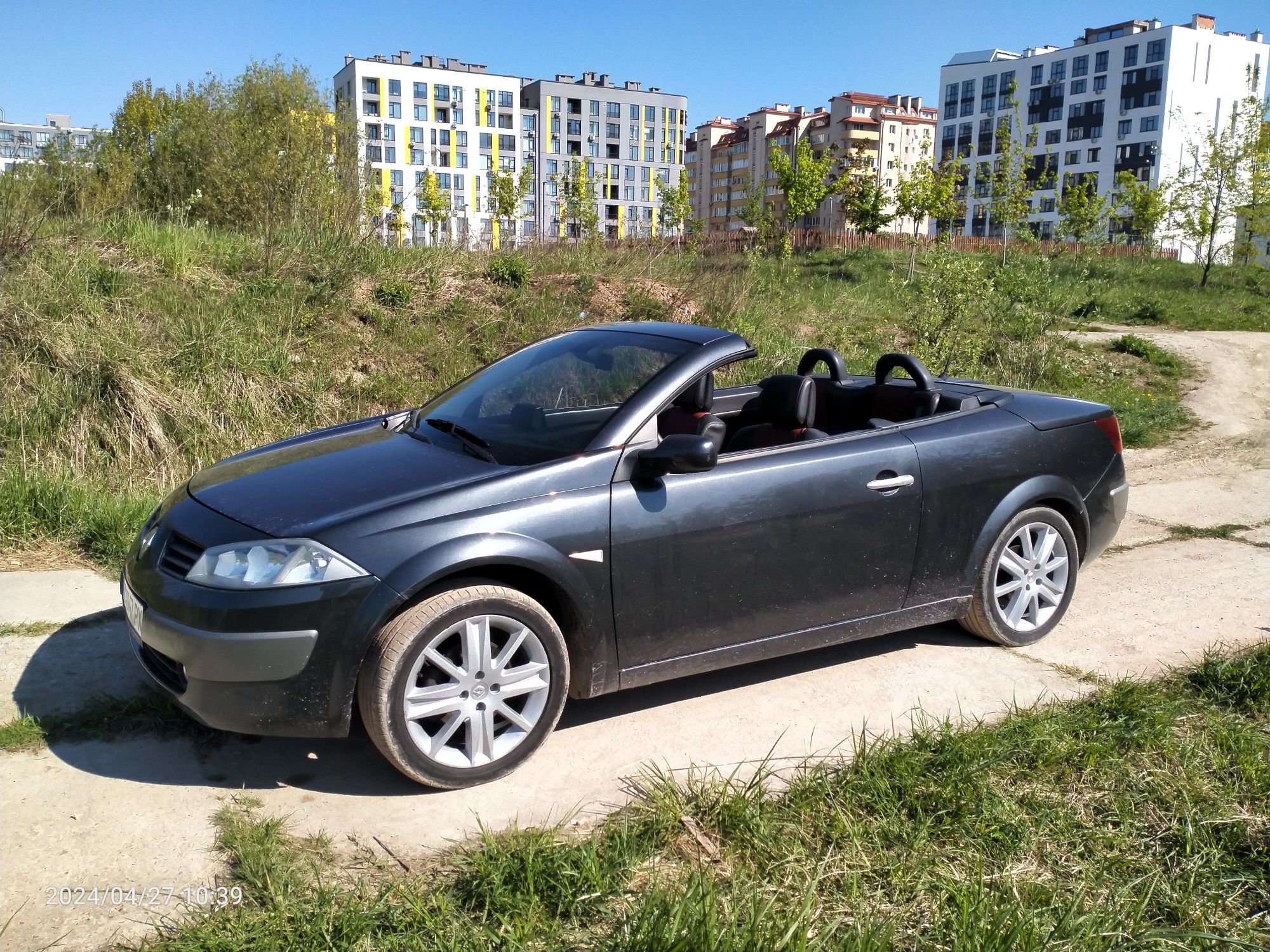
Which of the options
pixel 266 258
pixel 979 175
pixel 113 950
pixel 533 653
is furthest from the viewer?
pixel 979 175

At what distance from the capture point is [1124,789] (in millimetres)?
3387

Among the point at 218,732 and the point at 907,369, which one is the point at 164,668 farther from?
the point at 907,369

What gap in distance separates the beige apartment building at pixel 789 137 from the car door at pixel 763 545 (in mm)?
102817

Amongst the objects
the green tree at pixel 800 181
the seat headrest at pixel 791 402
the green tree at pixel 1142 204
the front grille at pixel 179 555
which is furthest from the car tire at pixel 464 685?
the green tree at pixel 1142 204

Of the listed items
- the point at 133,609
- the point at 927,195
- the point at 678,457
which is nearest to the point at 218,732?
the point at 133,609

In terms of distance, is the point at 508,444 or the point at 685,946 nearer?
the point at 685,946

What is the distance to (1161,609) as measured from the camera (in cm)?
534

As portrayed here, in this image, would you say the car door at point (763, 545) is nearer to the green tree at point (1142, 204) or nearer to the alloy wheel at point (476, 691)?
the alloy wheel at point (476, 691)

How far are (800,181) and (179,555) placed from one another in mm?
30453

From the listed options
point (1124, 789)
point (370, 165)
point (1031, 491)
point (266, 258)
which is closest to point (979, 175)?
point (370, 165)

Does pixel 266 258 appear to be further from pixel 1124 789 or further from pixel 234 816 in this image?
pixel 1124 789

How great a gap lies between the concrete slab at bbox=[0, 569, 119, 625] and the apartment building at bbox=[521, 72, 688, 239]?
122 m

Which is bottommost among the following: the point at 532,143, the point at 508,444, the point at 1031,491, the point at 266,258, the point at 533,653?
the point at 533,653

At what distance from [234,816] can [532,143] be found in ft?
412
